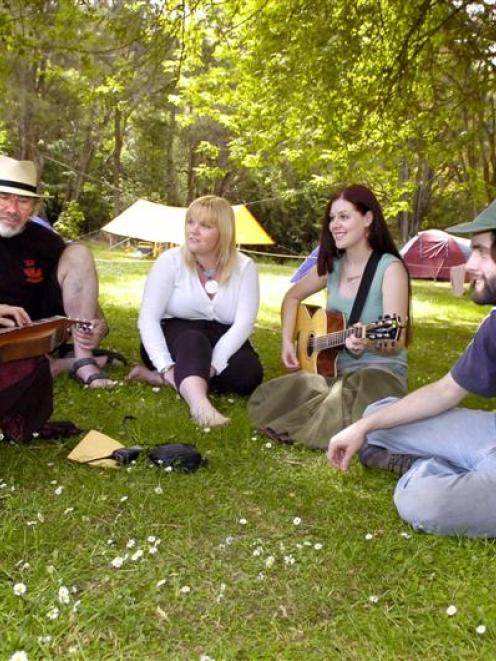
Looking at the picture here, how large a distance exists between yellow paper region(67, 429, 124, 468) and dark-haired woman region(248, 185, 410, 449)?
0.95m

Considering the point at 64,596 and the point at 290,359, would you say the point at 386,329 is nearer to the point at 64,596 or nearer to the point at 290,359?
the point at 290,359

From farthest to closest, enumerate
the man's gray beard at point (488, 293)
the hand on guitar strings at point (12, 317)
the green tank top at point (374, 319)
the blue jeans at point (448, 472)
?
the green tank top at point (374, 319), the hand on guitar strings at point (12, 317), the man's gray beard at point (488, 293), the blue jeans at point (448, 472)

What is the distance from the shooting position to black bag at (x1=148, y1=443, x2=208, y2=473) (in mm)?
3375

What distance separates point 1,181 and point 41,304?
889mm

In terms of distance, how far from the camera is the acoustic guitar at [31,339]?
323 centimetres

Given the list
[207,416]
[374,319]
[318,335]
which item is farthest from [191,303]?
[374,319]

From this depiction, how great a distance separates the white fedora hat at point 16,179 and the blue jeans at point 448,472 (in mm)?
2458

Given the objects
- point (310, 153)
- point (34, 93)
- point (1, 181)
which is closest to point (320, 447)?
point (1, 181)

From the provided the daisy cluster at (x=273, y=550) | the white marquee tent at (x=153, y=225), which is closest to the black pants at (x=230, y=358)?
the daisy cluster at (x=273, y=550)

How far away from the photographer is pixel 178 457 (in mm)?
3385

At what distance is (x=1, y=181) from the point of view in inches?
166

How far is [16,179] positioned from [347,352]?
7.48 ft

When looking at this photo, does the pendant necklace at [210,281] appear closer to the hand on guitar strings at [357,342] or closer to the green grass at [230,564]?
the hand on guitar strings at [357,342]

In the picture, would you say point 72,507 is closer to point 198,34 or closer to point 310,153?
point 198,34
